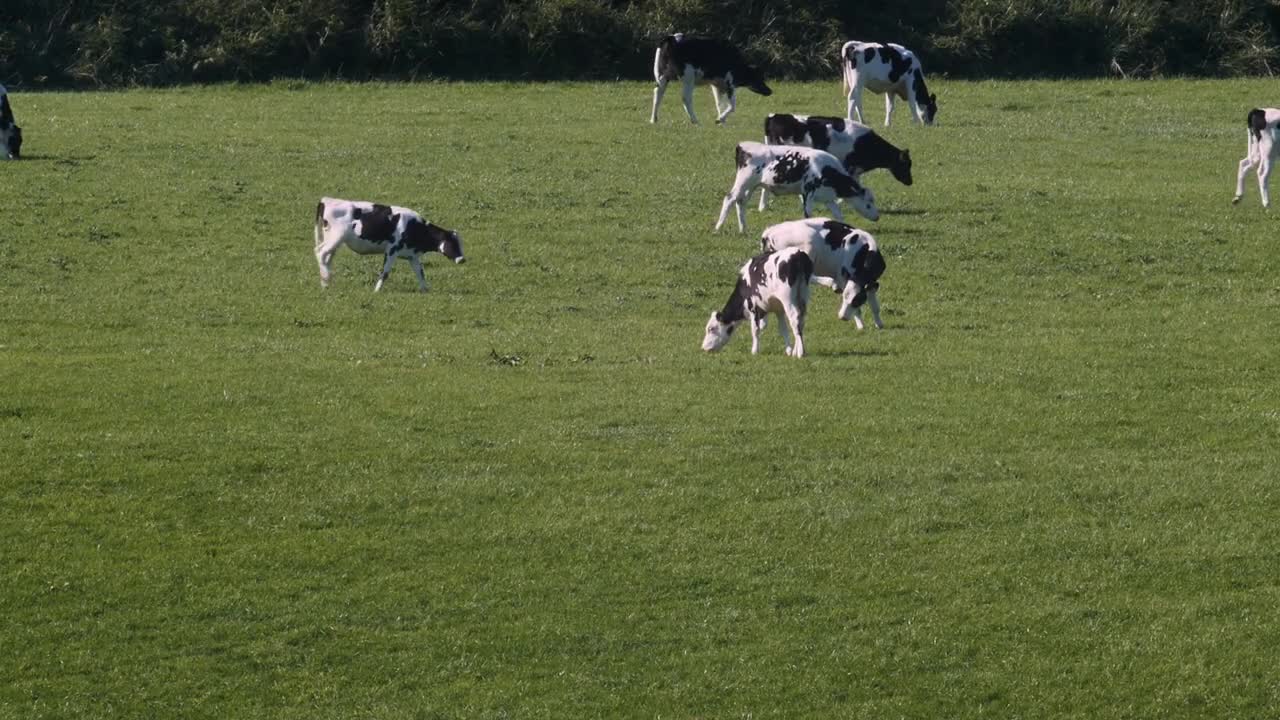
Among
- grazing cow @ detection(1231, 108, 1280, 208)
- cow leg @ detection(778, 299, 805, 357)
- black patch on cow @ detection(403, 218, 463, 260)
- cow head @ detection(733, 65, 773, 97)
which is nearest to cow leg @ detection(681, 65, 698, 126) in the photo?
cow head @ detection(733, 65, 773, 97)

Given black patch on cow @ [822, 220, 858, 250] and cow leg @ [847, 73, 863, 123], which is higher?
black patch on cow @ [822, 220, 858, 250]

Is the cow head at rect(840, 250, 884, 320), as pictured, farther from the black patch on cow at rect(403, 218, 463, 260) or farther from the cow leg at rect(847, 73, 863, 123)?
the cow leg at rect(847, 73, 863, 123)

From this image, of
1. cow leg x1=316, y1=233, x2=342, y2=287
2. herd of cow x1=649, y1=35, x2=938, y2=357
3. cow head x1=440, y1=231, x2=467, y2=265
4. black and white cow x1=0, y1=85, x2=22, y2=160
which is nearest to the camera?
herd of cow x1=649, y1=35, x2=938, y2=357

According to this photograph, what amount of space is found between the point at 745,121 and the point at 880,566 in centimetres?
2505

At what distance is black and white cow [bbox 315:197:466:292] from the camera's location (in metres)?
25.2

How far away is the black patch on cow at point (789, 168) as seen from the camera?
28.6 m

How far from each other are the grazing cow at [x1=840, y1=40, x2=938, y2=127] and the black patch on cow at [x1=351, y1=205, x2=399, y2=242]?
1602cm

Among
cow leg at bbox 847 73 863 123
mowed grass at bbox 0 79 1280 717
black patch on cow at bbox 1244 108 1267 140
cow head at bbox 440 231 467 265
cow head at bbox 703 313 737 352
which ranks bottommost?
mowed grass at bbox 0 79 1280 717

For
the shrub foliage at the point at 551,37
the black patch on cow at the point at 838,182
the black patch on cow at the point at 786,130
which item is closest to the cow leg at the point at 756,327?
the black patch on cow at the point at 838,182

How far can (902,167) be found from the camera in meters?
31.8

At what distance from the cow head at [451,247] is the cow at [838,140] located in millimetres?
6948

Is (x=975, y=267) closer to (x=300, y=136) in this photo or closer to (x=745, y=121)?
(x=745, y=121)

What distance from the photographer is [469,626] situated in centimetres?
1475

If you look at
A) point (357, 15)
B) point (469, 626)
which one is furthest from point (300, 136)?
point (469, 626)
